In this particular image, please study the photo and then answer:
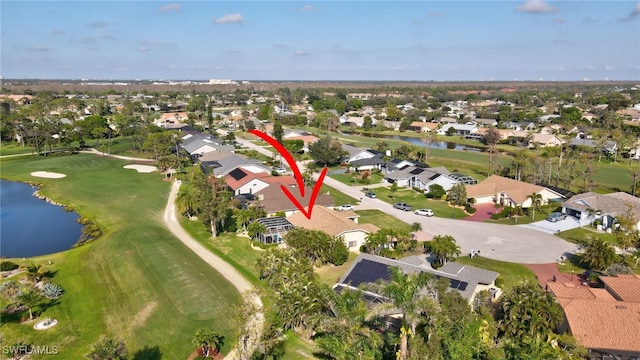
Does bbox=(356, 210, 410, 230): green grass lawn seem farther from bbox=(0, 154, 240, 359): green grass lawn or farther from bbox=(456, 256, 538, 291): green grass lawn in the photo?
bbox=(0, 154, 240, 359): green grass lawn

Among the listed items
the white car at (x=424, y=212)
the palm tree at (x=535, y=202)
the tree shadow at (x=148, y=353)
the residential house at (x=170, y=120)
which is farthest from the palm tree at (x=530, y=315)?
the residential house at (x=170, y=120)

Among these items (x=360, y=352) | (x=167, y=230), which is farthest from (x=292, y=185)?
(x=360, y=352)

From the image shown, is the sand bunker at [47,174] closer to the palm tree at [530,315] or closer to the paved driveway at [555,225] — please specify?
the paved driveway at [555,225]

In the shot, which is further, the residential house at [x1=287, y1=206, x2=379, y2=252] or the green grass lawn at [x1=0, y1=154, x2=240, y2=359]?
the residential house at [x1=287, y1=206, x2=379, y2=252]

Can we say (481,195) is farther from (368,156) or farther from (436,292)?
(436,292)

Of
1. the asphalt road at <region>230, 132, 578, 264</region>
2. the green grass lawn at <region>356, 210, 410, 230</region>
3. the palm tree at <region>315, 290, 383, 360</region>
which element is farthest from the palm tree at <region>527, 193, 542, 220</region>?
the palm tree at <region>315, 290, 383, 360</region>

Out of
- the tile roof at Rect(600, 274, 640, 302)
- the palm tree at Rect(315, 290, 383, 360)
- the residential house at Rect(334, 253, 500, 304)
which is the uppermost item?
the palm tree at Rect(315, 290, 383, 360)

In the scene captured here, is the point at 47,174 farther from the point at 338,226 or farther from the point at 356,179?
the point at 338,226
